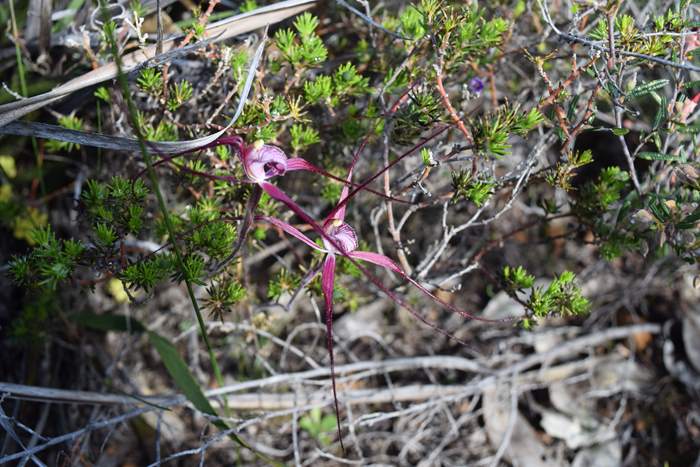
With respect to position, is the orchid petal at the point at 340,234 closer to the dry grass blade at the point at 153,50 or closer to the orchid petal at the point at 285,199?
the orchid petal at the point at 285,199

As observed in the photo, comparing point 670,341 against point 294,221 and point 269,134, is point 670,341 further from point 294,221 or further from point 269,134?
point 269,134

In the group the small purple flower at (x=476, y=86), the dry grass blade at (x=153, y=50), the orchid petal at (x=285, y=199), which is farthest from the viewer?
the small purple flower at (x=476, y=86)

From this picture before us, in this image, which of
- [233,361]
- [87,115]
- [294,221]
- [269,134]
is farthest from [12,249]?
[269,134]

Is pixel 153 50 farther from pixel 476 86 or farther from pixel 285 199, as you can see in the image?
pixel 476 86

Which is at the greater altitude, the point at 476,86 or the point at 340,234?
the point at 476,86

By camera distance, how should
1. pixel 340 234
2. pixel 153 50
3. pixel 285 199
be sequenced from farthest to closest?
1. pixel 153 50
2. pixel 340 234
3. pixel 285 199

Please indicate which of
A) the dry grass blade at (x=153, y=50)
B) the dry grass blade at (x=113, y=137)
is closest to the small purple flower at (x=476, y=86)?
the dry grass blade at (x=153, y=50)

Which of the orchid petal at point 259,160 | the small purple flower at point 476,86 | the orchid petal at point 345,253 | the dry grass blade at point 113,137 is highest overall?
the small purple flower at point 476,86

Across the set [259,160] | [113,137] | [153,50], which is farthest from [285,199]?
[153,50]

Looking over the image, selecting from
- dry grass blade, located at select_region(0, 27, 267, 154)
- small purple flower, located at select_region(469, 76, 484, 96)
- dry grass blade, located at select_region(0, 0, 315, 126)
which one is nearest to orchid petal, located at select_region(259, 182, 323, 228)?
dry grass blade, located at select_region(0, 27, 267, 154)
